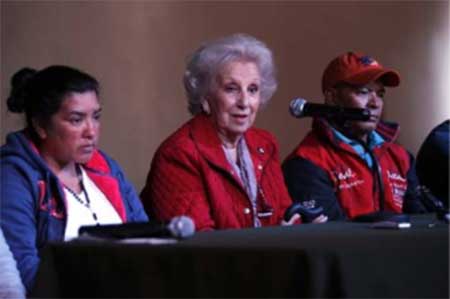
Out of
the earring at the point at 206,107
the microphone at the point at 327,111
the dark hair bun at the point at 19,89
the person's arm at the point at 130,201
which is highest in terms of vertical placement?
the dark hair bun at the point at 19,89

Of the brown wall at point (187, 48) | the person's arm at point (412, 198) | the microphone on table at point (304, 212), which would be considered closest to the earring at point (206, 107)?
the microphone on table at point (304, 212)

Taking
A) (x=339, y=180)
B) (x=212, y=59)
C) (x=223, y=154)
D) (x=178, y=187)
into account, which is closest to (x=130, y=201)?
(x=178, y=187)

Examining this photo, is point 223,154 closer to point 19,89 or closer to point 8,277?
point 19,89

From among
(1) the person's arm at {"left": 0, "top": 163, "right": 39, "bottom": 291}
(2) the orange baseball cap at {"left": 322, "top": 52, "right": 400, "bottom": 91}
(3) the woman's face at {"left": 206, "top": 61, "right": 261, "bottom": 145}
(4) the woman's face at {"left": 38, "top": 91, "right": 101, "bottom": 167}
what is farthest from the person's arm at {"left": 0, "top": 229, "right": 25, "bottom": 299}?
(2) the orange baseball cap at {"left": 322, "top": 52, "right": 400, "bottom": 91}

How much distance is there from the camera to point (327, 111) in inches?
91.7

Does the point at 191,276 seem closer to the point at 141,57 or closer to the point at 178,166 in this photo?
the point at 178,166

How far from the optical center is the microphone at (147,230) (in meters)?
1.55

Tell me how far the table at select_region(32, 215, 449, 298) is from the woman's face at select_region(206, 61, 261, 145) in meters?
1.17

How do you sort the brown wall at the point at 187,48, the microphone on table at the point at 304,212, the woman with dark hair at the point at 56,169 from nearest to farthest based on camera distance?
1. the woman with dark hair at the point at 56,169
2. the microphone on table at the point at 304,212
3. the brown wall at the point at 187,48

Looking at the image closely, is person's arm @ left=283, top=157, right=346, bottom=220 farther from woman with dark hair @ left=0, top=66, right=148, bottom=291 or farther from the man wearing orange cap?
woman with dark hair @ left=0, top=66, right=148, bottom=291

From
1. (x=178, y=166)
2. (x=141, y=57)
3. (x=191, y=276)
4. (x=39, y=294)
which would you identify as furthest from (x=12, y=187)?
(x=141, y=57)

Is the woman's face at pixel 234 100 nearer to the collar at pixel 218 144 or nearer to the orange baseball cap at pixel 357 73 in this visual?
the collar at pixel 218 144

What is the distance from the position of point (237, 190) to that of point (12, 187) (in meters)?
0.64

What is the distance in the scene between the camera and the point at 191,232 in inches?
62.2
